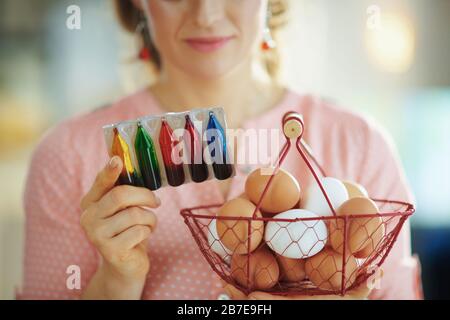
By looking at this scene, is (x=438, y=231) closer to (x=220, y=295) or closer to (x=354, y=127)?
(x=354, y=127)

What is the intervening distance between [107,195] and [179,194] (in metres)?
0.20

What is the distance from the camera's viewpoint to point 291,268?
2.11 ft

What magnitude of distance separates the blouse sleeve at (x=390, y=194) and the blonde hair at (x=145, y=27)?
0.21 m


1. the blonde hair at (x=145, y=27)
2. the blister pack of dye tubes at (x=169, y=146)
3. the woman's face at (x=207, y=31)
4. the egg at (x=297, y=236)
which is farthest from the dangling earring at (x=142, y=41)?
the egg at (x=297, y=236)

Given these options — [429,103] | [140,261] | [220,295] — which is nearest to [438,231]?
[429,103]

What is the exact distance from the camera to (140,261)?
0.76m

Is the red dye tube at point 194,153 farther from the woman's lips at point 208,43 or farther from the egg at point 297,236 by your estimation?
the woman's lips at point 208,43

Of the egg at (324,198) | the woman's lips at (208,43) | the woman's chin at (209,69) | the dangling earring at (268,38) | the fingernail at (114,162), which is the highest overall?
the dangling earring at (268,38)

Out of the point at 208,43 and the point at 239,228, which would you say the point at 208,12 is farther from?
the point at 239,228

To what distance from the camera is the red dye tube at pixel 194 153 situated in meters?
0.66

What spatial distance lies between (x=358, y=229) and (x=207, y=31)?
345mm

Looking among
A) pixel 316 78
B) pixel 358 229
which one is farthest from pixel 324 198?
pixel 316 78

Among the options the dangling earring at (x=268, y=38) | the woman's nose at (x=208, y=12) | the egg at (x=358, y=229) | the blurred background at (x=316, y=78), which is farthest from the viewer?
the blurred background at (x=316, y=78)

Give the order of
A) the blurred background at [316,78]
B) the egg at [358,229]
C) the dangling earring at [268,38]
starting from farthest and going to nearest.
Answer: the blurred background at [316,78] → the dangling earring at [268,38] → the egg at [358,229]
